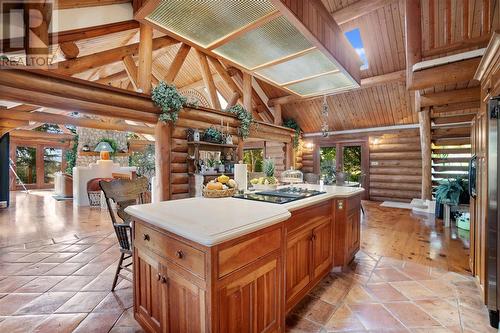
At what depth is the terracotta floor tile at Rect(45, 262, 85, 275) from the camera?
9.11ft

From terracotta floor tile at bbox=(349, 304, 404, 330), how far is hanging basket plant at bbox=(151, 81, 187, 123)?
4.18m

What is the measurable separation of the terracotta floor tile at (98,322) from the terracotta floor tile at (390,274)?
2908 mm

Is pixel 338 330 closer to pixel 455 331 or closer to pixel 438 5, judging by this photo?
pixel 455 331

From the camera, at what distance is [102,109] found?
3734 millimetres

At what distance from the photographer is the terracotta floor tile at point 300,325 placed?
6.16ft

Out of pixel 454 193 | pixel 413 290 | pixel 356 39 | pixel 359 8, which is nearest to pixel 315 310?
pixel 413 290

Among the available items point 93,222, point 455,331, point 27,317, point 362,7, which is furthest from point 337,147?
point 27,317

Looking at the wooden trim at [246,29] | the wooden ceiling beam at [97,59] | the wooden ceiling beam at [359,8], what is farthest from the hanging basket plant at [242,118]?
the wooden trim at [246,29]

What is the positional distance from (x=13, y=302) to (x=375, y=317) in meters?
3.42

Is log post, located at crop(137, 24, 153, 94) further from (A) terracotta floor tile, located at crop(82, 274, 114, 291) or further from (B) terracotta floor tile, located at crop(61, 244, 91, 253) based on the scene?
(A) terracotta floor tile, located at crop(82, 274, 114, 291)

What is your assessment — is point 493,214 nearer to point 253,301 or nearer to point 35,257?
point 253,301

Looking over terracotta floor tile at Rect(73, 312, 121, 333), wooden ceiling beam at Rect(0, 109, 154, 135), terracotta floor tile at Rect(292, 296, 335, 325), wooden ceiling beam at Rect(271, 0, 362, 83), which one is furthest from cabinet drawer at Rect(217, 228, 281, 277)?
wooden ceiling beam at Rect(0, 109, 154, 135)

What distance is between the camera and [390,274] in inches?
111

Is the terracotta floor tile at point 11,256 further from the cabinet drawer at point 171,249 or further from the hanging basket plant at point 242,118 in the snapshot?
the hanging basket plant at point 242,118
